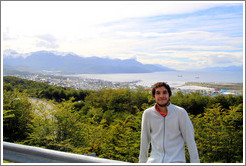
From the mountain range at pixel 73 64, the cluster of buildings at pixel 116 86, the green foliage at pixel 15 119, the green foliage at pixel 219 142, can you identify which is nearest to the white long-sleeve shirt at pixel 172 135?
the green foliage at pixel 219 142

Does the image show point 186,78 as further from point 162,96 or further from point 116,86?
point 162,96

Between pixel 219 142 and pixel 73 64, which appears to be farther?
pixel 73 64

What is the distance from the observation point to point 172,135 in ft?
7.52

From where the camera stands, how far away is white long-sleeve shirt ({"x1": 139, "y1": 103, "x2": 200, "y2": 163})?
2273mm

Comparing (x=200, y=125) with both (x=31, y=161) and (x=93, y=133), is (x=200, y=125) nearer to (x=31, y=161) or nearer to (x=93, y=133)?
(x=93, y=133)

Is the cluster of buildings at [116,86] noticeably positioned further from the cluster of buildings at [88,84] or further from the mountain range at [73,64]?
the mountain range at [73,64]

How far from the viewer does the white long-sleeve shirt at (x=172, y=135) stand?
7.46 ft

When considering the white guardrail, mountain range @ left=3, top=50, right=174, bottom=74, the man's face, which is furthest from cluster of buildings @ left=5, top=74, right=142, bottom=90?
mountain range @ left=3, top=50, right=174, bottom=74

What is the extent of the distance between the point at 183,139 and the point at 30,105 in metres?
5.91

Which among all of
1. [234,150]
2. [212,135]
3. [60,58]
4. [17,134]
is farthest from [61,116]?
[60,58]

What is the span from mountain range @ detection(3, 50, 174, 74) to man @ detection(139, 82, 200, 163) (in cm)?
3976

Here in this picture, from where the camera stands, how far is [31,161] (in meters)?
1.93

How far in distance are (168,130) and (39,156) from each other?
1247 mm

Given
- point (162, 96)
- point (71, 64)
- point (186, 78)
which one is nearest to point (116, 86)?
point (186, 78)
